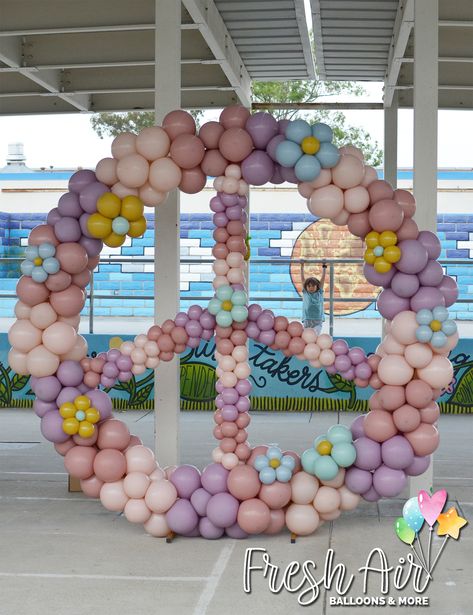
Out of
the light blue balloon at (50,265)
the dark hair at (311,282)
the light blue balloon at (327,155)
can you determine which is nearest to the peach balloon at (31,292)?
the light blue balloon at (50,265)

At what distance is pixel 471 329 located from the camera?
17.6 m

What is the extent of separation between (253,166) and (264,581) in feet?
8.54

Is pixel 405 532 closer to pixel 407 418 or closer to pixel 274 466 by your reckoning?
pixel 407 418

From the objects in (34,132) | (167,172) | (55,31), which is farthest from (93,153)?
(167,172)

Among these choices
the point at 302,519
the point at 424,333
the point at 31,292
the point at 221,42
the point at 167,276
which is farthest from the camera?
the point at 221,42

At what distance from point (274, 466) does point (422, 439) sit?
0.94 meters

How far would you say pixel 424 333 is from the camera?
619 centimetres

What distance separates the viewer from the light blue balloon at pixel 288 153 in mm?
6336

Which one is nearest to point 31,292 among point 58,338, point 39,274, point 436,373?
point 39,274

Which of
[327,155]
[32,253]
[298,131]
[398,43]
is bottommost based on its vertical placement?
[32,253]

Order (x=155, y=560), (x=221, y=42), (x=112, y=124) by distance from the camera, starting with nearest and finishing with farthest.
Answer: (x=155, y=560)
(x=221, y=42)
(x=112, y=124)

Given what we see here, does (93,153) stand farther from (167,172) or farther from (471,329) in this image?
(167,172)

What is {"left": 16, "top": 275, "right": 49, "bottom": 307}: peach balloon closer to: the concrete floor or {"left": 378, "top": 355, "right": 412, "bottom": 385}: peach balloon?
the concrete floor

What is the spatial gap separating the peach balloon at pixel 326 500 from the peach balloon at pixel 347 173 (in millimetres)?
1940
